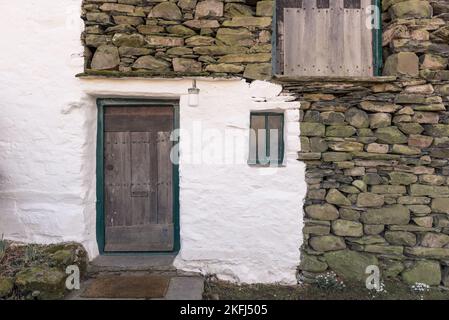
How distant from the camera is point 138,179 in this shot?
387cm

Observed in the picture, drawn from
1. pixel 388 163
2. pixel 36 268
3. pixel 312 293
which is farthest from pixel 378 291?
pixel 36 268

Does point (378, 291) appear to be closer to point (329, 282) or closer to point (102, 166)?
point (329, 282)

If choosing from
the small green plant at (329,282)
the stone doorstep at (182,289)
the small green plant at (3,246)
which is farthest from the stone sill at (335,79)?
the small green plant at (3,246)

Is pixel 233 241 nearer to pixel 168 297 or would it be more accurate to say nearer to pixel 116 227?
pixel 168 297

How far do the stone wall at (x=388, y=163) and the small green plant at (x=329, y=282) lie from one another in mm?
67

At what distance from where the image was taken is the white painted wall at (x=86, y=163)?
11.6 feet

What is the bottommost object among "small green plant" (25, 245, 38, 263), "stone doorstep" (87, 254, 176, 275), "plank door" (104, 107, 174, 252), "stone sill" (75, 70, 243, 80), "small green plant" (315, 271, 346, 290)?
"small green plant" (315, 271, 346, 290)

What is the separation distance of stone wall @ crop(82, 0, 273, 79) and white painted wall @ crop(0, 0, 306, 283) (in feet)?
0.52

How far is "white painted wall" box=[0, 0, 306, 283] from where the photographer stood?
139 inches

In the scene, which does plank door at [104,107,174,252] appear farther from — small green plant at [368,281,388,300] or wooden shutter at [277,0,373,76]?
small green plant at [368,281,388,300]

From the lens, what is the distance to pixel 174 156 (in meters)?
3.83

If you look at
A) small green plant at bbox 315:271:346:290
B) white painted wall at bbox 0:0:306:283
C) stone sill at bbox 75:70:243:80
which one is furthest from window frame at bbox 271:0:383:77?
small green plant at bbox 315:271:346:290

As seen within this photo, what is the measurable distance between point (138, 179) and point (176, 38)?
5.83 ft

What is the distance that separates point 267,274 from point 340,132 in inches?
73.1
